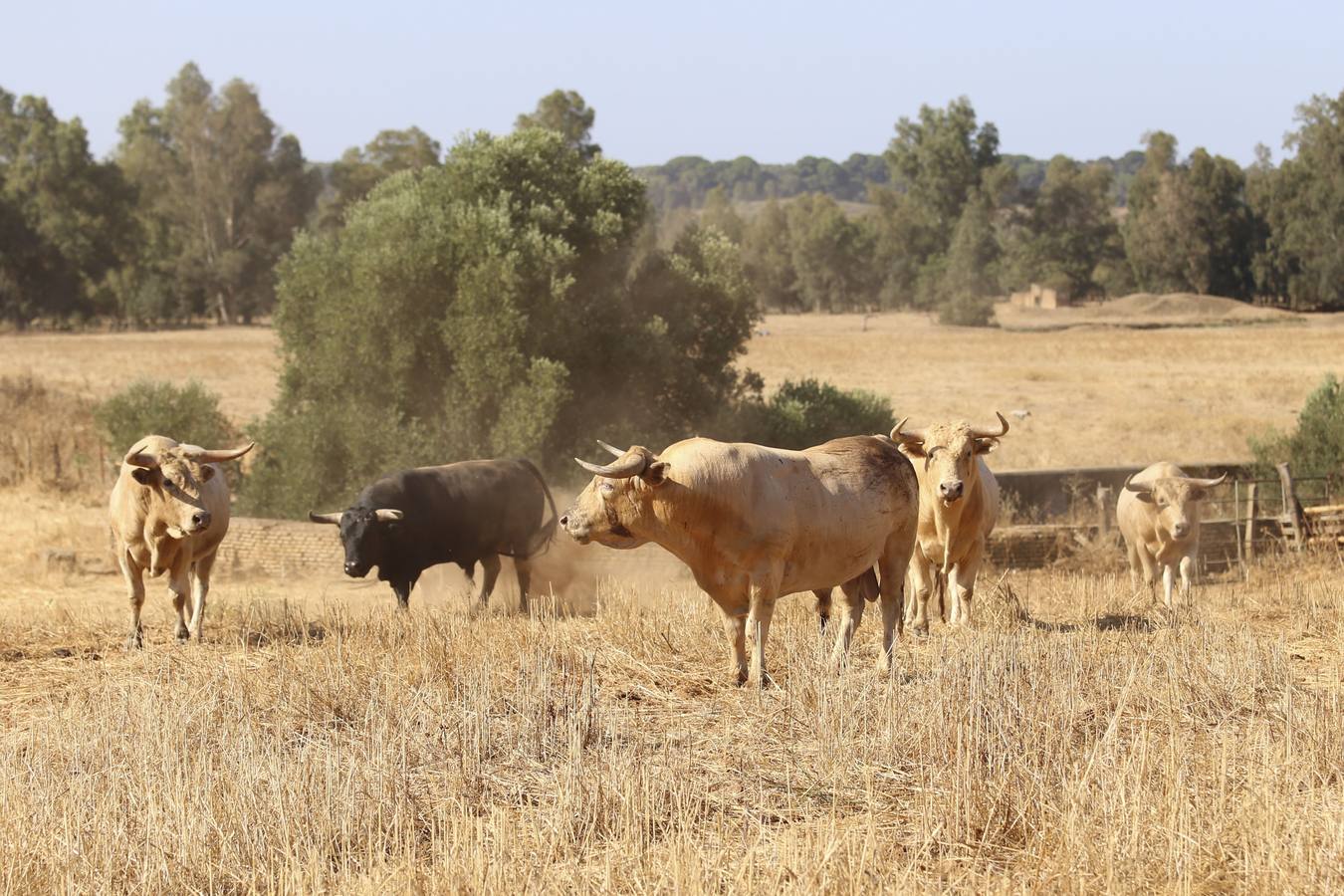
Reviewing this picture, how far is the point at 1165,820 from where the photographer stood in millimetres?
6230

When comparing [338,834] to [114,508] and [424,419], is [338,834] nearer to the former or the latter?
[114,508]

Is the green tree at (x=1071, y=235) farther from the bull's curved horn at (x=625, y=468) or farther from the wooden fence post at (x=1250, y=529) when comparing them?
the bull's curved horn at (x=625, y=468)

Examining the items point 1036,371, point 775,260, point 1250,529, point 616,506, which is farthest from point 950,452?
point 775,260

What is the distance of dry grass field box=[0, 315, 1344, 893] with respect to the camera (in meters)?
5.98

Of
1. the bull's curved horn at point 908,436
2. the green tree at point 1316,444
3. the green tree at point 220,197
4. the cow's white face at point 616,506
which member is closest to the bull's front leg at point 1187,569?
the bull's curved horn at point 908,436

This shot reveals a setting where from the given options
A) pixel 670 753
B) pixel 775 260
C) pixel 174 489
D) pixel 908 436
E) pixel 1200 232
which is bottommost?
pixel 670 753

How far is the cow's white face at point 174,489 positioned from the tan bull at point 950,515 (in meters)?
5.61

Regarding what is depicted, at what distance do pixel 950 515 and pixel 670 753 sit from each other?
5180 mm

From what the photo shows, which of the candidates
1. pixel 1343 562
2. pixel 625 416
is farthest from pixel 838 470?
pixel 625 416

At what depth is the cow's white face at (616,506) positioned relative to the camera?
29.8 feet

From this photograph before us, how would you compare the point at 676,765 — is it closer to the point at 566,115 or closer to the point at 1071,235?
the point at 566,115

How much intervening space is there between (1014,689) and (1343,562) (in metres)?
10.1

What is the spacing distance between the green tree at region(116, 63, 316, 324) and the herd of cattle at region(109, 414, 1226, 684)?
74170mm

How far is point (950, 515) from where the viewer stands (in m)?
12.0
